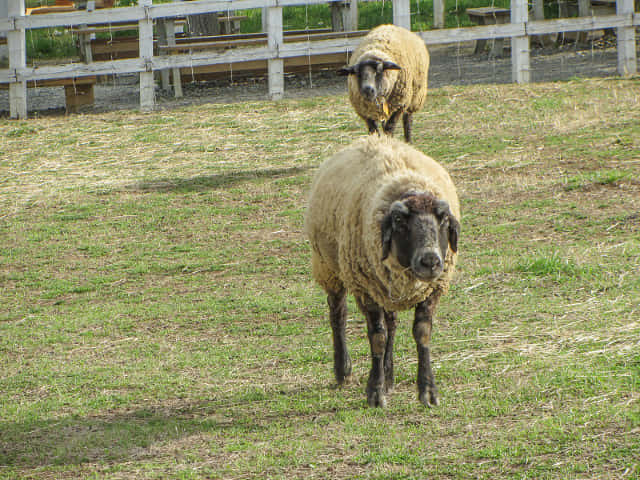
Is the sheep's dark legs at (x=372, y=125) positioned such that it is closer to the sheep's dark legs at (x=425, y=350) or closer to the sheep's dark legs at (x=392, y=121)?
the sheep's dark legs at (x=392, y=121)

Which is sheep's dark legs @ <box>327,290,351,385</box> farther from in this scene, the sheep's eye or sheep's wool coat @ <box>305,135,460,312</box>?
the sheep's eye

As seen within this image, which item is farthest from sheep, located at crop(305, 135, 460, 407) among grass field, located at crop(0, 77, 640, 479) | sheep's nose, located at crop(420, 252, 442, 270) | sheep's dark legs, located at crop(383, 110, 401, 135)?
sheep's dark legs, located at crop(383, 110, 401, 135)

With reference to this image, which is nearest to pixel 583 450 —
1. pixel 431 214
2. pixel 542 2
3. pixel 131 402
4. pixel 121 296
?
pixel 431 214

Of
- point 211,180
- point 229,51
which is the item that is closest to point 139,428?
point 211,180

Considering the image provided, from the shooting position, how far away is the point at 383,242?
187 inches

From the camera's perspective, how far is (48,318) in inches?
280

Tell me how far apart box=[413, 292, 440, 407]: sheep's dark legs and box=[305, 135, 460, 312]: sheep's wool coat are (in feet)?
0.32

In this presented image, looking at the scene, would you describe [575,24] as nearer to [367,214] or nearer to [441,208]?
[367,214]

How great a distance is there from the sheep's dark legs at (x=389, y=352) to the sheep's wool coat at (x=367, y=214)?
36 cm

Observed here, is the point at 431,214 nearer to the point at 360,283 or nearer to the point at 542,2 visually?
the point at 360,283

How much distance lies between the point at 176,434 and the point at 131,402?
0.62 m

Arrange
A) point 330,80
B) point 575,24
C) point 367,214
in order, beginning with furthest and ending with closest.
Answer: point 330,80 < point 575,24 < point 367,214

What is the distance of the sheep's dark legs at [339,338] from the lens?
5.51 meters

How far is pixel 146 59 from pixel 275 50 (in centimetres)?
217
